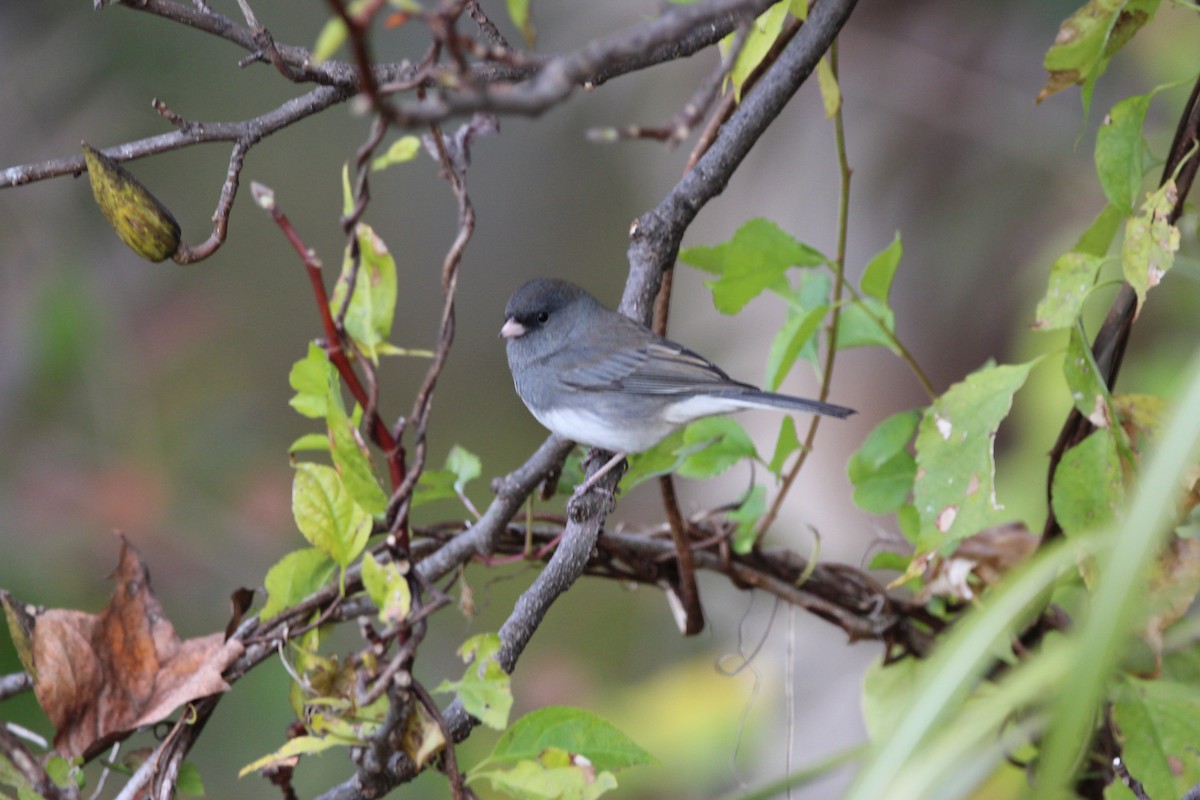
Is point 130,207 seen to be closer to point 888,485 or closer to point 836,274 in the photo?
point 836,274


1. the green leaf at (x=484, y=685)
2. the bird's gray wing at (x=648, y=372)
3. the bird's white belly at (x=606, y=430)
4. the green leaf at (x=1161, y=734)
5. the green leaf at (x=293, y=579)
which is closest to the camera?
the green leaf at (x=484, y=685)

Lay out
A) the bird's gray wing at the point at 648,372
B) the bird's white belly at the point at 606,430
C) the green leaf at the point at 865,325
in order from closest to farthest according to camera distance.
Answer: the green leaf at the point at 865,325, the bird's white belly at the point at 606,430, the bird's gray wing at the point at 648,372

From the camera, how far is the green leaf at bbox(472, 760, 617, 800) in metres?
1.15

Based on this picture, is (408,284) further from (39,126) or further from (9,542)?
(9,542)

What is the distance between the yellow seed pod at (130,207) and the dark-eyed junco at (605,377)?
741 mm

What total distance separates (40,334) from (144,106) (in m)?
1.21

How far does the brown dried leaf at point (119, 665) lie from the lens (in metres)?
1.32

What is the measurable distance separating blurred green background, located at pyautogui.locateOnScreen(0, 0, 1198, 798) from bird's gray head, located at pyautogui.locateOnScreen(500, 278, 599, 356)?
1.10 m

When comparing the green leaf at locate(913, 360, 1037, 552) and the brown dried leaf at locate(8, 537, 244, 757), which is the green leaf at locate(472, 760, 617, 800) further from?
the green leaf at locate(913, 360, 1037, 552)

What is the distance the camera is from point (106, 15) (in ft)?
13.5

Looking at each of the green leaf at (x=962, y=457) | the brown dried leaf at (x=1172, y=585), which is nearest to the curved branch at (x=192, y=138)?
the green leaf at (x=962, y=457)

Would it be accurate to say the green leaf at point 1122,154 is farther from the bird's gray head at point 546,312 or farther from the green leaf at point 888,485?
the bird's gray head at point 546,312

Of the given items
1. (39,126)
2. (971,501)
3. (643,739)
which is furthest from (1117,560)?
(39,126)

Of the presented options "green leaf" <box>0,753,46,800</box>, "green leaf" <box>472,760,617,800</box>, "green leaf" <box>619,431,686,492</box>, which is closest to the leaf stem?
"green leaf" <box>619,431,686,492</box>
